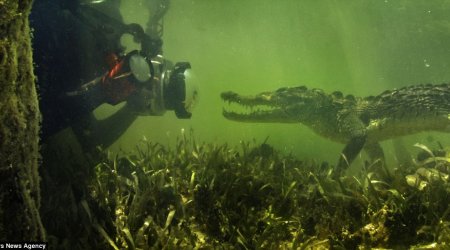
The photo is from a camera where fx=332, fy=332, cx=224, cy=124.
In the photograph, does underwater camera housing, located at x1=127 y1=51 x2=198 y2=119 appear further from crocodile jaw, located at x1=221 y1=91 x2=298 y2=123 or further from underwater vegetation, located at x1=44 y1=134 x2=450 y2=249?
underwater vegetation, located at x1=44 y1=134 x2=450 y2=249

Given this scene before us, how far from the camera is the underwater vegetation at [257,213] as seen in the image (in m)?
2.42

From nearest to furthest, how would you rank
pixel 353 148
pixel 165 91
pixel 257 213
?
pixel 257 213
pixel 165 91
pixel 353 148

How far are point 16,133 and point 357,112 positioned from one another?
643cm

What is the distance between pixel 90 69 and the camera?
4246mm

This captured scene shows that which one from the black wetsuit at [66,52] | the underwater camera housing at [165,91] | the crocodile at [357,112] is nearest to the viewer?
the black wetsuit at [66,52]

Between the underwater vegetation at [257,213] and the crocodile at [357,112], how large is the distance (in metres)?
3.20

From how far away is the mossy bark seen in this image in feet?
5.57

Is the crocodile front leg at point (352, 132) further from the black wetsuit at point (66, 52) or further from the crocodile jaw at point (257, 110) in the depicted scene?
the black wetsuit at point (66, 52)

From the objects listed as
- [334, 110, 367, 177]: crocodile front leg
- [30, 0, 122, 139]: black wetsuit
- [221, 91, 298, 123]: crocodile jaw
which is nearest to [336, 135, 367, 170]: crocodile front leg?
[334, 110, 367, 177]: crocodile front leg

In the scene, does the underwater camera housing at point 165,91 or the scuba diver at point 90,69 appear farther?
the underwater camera housing at point 165,91

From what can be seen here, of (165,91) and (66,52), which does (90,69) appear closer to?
(66,52)

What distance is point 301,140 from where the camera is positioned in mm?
14523

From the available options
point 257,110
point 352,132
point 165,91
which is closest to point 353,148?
point 352,132

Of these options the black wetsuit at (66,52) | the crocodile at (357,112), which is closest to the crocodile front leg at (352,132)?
the crocodile at (357,112)
